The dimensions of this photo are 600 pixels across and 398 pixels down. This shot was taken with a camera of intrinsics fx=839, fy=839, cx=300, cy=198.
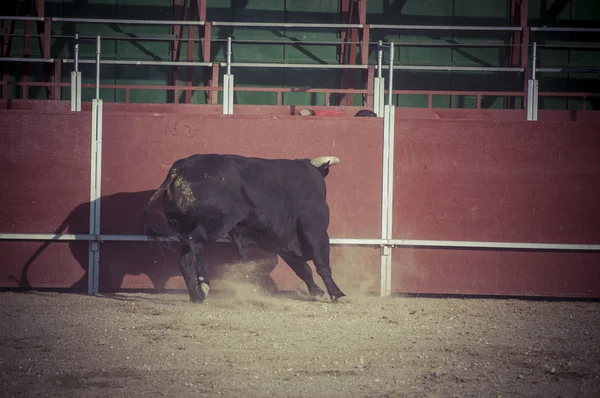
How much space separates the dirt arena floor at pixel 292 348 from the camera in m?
5.54

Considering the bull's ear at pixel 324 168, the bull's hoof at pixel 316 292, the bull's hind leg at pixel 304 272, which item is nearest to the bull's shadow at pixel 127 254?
the bull's hind leg at pixel 304 272

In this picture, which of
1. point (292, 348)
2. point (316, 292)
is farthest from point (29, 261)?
point (292, 348)

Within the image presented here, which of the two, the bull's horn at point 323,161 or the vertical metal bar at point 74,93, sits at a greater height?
the vertical metal bar at point 74,93

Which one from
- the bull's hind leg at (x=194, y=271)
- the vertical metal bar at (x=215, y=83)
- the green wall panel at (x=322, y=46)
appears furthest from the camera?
the green wall panel at (x=322, y=46)

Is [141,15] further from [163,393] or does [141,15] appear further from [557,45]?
[163,393]

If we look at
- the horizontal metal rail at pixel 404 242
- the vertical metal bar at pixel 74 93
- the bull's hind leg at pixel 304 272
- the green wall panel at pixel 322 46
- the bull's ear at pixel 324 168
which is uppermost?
the green wall panel at pixel 322 46

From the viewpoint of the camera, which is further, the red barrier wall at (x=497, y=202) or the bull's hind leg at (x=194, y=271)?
the red barrier wall at (x=497, y=202)

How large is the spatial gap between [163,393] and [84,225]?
17.5 ft

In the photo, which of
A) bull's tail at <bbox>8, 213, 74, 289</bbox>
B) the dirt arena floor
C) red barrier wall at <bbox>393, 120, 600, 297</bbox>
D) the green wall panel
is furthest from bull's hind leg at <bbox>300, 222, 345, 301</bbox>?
the green wall panel

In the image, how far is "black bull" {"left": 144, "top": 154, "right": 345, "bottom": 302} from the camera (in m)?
9.09

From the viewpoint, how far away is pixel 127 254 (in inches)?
403

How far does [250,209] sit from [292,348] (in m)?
3.02

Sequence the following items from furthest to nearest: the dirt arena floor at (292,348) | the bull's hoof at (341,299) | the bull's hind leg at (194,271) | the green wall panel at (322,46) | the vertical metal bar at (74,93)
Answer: the green wall panel at (322,46)
the vertical metal bar at (74,93)
the bull's hoof at (341,299)
the bull's hind leg at (194,271)
the dirt arena floor at (292,348)

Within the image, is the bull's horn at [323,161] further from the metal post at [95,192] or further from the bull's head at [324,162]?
the metal post at [95,192]
